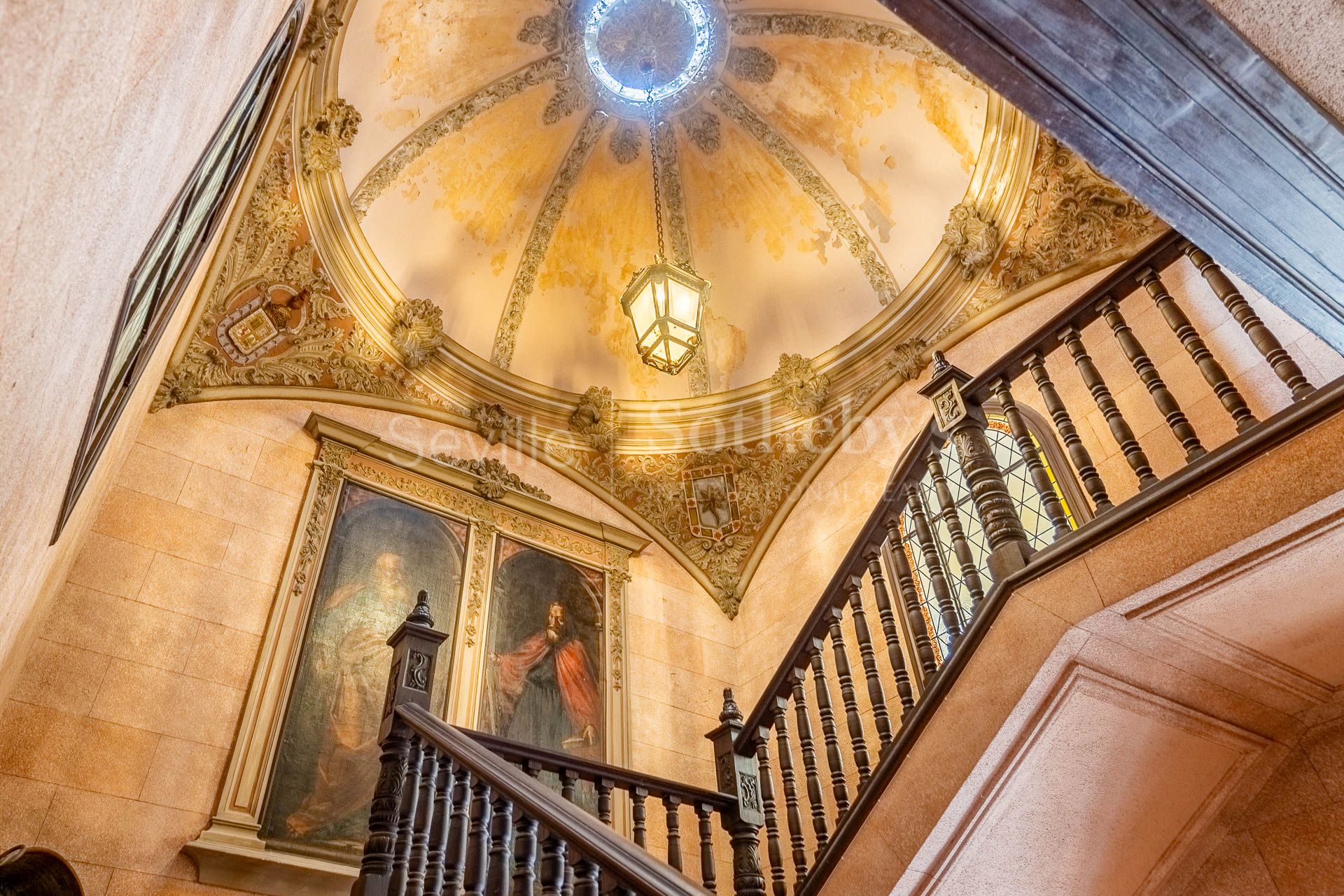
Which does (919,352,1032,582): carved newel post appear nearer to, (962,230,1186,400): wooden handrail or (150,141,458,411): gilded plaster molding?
(962,230,1186,400): wooden handrail

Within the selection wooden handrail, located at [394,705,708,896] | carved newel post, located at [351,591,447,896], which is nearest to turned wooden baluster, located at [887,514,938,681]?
wooden handrail, located at [394,705,708,896]

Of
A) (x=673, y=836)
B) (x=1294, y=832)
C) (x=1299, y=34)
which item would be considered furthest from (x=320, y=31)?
(x=1294, y=832)

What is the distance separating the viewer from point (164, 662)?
6.13 metres

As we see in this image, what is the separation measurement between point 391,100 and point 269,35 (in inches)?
212

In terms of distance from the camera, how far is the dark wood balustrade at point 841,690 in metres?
3.10

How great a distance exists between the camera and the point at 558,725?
7820mm

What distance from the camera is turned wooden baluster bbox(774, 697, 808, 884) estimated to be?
14.6ft

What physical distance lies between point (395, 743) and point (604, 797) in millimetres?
1025

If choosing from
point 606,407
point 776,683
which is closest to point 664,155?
point 606,407

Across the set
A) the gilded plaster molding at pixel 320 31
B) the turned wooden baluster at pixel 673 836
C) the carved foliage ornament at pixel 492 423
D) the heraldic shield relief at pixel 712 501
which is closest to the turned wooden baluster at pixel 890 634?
the turned wooden baluster at pixel 673 836

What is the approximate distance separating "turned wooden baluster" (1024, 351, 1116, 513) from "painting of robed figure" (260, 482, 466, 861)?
4.96 m

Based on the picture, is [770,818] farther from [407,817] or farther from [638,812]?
[407,817]

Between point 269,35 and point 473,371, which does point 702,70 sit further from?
point 269,35

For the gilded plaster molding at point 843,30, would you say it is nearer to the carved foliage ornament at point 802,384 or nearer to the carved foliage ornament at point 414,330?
the carved foliage ornament at point 802,384
